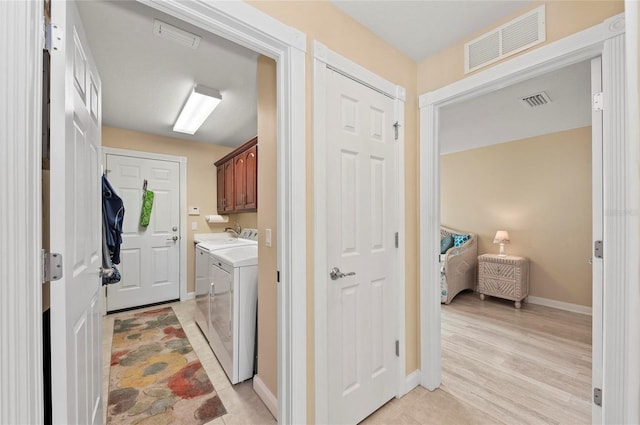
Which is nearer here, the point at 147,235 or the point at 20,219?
the point at 20,219

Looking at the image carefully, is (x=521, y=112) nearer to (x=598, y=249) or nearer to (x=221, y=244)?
(x=598, y=249)

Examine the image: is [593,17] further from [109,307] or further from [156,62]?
[109,307]

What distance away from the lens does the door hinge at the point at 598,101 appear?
4.34ft

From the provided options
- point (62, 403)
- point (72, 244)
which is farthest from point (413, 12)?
point (62, 403)

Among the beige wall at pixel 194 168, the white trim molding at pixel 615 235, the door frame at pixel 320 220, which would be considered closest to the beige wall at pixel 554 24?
the white trim molding at pixel 615 235

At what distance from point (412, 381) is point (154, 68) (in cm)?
302

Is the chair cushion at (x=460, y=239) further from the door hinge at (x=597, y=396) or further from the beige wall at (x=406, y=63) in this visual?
the door hinge at (x=597, y=396)

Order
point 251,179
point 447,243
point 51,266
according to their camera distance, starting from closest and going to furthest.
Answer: point 51,266 < point 251,179 < point 447,243

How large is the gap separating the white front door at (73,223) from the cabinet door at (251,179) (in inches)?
66.6

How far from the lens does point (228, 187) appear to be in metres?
3.84

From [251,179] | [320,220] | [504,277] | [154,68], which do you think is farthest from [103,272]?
[504,277]

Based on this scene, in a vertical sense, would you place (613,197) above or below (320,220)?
above

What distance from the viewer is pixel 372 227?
1.71 m

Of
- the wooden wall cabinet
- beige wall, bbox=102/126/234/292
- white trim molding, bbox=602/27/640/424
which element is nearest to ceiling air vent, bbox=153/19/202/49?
the wooden wall cabinet
